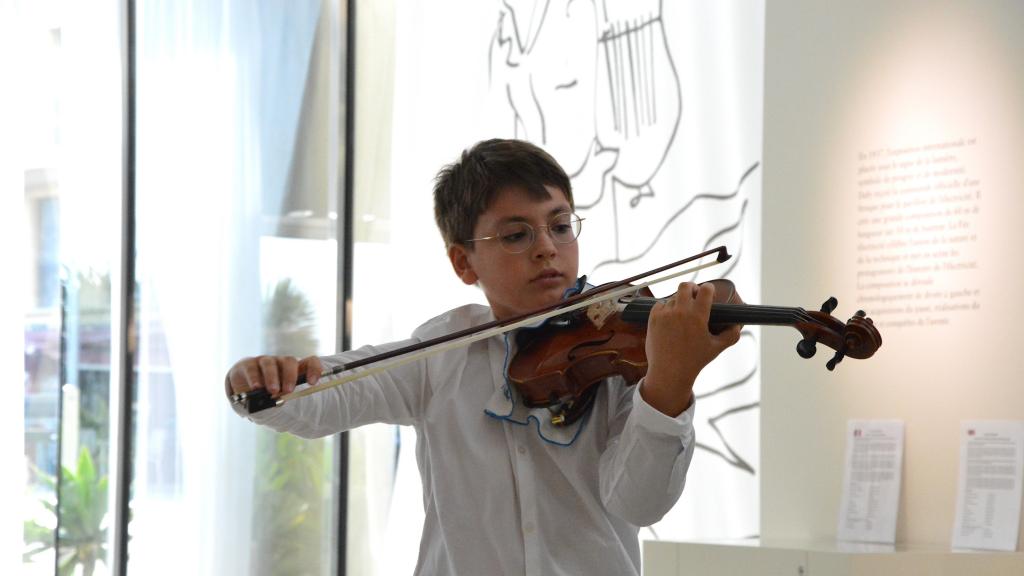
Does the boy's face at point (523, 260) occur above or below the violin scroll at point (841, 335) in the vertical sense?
above

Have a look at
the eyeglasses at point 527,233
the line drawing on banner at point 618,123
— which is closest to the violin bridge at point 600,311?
the eyeglasses at point 527,233

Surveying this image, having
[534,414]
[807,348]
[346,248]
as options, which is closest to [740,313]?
[807,348]

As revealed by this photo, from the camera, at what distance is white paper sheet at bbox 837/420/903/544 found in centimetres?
280

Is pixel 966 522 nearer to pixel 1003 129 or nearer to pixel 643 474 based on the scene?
pixel 1003 129

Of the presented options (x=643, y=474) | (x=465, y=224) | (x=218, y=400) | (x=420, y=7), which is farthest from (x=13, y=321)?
(x=643, y=474)

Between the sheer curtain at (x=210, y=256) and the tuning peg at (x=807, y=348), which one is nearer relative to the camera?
the tuning peg at (x=807, y=348)

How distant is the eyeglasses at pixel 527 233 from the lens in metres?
1.82

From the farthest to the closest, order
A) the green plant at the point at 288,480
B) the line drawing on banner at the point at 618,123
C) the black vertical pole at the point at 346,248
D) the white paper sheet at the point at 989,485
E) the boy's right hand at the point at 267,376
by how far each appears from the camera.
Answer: the black vertical pole at the point at 346,248 → the green plant at the point at 288,480 → the line drawing on banner at the point at 618,123 → the white paper sheet at the point at 989,485 → the boy's right hand at the point at 267,376

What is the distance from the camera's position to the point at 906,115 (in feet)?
9.35

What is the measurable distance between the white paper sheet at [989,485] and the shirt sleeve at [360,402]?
1.41 metres

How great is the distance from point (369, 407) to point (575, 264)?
37 cm

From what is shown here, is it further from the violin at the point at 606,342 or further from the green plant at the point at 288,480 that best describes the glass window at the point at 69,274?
the violin at the point at 606,342

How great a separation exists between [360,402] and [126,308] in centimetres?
265

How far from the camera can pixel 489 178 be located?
74.8 inches
